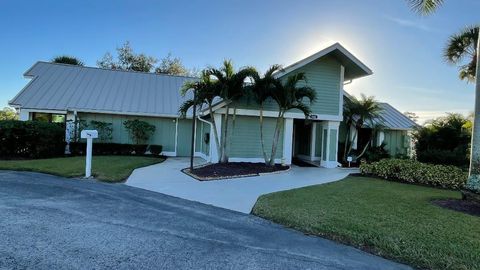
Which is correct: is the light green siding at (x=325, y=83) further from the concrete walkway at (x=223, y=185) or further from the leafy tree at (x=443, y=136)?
the leafy tree at (x=443, y=136)

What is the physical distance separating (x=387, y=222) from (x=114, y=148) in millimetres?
15306

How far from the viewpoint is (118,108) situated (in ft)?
62.3

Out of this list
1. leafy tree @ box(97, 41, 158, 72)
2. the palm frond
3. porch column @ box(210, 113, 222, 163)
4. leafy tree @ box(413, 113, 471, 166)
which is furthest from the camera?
leafy tree @ box(97, 41, 158, 72)

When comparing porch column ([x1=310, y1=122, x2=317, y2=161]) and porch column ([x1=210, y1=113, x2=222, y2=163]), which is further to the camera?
porch column ([x1=310, y1=122, x2=317, y2=161])

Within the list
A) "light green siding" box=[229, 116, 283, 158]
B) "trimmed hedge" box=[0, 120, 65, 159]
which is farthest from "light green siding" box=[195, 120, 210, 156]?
"trimmed hedge" box=[0, 120, 65, 159]

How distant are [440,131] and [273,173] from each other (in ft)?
31.0

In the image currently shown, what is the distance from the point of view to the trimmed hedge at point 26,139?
1541 centimetres

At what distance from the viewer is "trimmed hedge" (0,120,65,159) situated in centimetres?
1541

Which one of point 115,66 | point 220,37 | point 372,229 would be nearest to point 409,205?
point 372,229

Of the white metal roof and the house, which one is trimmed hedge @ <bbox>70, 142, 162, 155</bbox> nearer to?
the house

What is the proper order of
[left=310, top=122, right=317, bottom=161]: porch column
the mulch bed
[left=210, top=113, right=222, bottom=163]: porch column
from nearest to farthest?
the mulch bed, [left=210, top=113, right=222, bottom=163]: porch column, [left=310, top=122, right=317, bottom=161]: porch column

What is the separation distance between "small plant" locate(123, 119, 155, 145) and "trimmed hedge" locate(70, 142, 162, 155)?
0.44 m

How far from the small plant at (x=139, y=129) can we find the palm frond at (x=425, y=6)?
13.8 meters

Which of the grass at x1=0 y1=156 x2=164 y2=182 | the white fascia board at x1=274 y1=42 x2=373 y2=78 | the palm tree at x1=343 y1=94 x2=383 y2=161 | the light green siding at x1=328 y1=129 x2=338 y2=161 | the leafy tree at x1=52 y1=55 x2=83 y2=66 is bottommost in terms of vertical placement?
the grass at x1=0 y1=156 x2=164 y2=182
